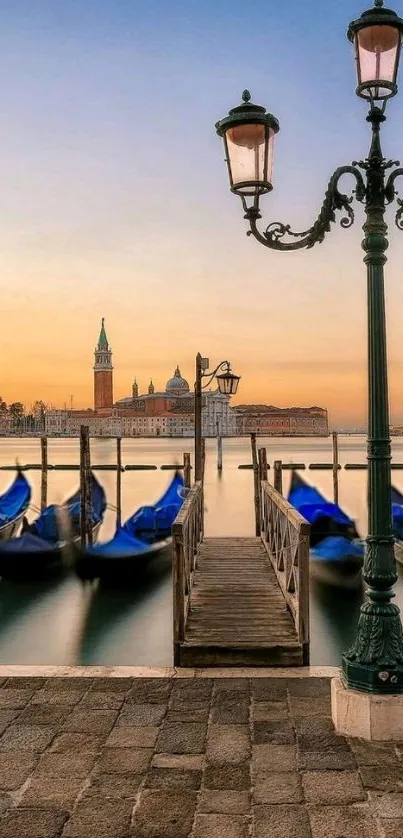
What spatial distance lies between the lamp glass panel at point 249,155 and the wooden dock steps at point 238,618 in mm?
3178

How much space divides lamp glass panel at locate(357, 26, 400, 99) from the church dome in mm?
131191

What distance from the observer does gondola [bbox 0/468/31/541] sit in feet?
50.4

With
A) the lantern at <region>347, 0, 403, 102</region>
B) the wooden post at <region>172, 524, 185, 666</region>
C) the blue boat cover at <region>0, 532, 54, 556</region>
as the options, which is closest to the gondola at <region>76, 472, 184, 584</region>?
the blue boat cover at <region>0, 532, 54, 556</region>

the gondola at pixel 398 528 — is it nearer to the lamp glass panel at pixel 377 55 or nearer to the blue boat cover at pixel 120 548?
the blue boat cover at pixel 120 548

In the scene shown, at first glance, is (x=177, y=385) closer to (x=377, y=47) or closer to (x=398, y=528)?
(x=398, y=528)

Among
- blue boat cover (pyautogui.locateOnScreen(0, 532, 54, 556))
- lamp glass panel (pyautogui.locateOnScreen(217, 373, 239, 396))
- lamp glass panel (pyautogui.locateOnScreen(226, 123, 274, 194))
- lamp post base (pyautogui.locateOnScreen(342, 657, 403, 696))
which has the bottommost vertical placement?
blue boat cover (pyautogui.locateOnScreen(0, 532, 54, 556))

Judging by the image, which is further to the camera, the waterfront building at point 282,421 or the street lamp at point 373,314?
the waterfront building at point 282,421

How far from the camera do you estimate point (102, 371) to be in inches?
6088

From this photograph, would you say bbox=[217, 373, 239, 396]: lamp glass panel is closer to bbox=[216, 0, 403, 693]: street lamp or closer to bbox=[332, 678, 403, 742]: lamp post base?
bbox=[216, 0, 403, 693]: street lamp

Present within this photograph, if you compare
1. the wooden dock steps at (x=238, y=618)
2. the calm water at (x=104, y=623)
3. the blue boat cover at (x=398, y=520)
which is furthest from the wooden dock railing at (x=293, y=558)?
the blue boat cover at (x=398, y=520)

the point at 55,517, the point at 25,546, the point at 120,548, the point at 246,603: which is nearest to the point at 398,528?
the point at 120,548

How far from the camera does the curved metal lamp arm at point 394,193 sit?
382 centimetres

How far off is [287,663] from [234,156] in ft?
11.3

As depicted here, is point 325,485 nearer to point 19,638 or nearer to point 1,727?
point 19,638
